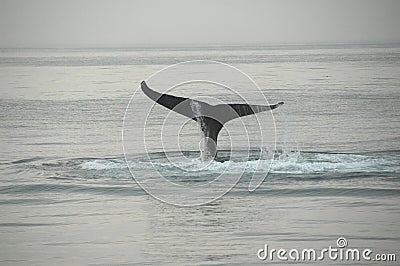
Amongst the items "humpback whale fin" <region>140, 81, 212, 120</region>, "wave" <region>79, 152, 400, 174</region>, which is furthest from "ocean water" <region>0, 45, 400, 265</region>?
"humpback whale fin" <region>140, 81, 212, 120</region>

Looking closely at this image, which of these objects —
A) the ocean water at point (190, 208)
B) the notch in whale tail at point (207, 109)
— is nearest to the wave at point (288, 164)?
Answer: the ocean water at point (190, 208)

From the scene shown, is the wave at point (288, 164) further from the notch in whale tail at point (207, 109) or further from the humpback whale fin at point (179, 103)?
the humpback whale fin at point (179, 103)

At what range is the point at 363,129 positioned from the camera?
89.3 feet

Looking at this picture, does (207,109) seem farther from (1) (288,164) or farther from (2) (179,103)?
(1) (288,164)

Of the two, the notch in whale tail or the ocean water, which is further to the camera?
the notch in whale tail

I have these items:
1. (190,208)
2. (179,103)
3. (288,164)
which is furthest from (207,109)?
(288,164)

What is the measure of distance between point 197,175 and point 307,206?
2888 mm

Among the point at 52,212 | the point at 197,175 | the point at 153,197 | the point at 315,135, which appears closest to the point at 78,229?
the point at 52,212

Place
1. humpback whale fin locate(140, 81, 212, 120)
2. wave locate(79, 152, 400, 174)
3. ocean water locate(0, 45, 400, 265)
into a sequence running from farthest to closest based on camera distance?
wave locate(79, 152, 400, 174)
humpback whale fin locate(140, 81, 212, 120)
ocean water locate(0, 45, 400, 265)

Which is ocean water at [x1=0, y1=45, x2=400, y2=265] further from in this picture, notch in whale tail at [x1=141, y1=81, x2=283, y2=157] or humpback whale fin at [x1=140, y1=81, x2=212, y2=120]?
humpback whale fin at [x1=140, y1=81, x2=212, y2=120]

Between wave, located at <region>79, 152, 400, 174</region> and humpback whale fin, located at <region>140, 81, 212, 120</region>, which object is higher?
humpback whale fin, located at <region>140, 81, 212, 120</region>

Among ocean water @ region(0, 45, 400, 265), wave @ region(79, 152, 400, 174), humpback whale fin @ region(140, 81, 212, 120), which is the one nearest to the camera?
ocean water @ region(0, 45, 400, 265)

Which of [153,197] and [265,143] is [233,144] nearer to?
[265,143]

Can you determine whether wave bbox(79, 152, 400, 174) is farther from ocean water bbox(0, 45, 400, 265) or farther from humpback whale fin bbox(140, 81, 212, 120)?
humpback whale fin bbox(140, 81, 212, 120)
